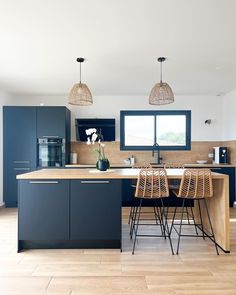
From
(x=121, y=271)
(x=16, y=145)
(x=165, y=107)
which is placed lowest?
(x=121, y=271)

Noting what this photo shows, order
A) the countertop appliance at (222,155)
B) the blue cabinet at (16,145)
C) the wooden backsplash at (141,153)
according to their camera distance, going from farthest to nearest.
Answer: the wooden backsplash at (141,153) < the countertop appliance at (222,155) < the blue cabinet at (16,145)

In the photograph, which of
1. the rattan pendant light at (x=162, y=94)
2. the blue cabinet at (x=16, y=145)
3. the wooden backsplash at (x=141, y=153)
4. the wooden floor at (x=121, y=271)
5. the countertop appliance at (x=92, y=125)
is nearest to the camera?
the wooden floor at (x=121, y=271)

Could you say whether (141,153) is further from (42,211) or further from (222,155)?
(42,211)

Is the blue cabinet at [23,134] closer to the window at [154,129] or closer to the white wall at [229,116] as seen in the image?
the window at [154,129]

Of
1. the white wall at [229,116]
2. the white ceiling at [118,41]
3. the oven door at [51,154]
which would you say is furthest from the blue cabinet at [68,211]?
the white wall at [229,116]

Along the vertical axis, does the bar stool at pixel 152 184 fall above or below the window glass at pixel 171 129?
below

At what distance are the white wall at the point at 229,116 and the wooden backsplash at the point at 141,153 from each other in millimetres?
339

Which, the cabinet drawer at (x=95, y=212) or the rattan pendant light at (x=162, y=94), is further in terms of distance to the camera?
the rattan pendant light at (x=162, y=94)

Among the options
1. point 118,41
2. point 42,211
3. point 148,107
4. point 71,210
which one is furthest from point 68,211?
point 148,107

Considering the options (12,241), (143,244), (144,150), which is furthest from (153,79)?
(12,241)

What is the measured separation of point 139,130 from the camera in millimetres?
6332

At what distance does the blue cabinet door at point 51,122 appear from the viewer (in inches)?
218

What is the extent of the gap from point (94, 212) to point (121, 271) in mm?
755

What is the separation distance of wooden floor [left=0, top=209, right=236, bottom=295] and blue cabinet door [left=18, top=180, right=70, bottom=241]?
28 centimetres
